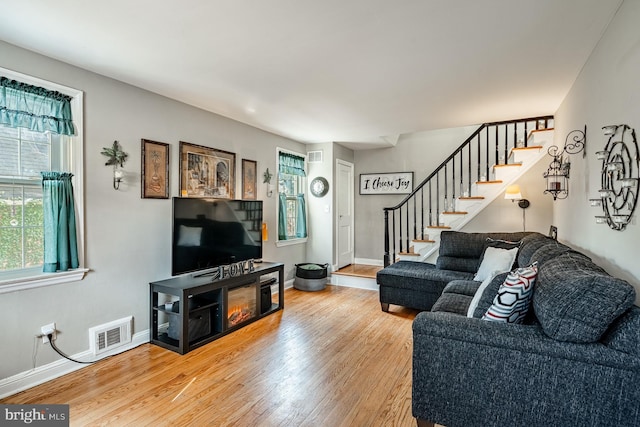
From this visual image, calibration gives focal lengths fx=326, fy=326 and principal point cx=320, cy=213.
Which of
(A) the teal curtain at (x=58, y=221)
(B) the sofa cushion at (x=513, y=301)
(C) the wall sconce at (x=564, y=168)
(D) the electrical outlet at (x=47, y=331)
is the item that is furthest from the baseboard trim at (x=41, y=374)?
(C) the wall sconce at (x=564, y=168)

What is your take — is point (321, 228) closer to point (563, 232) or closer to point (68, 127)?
point (563, 232)

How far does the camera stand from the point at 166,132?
3.42 m

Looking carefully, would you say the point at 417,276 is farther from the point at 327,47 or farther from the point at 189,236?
the point at 327,47

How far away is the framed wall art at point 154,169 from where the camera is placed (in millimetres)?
3199

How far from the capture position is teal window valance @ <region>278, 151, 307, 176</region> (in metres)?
5.21

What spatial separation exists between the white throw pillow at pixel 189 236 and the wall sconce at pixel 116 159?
0.68 meters

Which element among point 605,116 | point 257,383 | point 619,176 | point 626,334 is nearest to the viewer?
point 626,334

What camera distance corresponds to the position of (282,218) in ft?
16.9

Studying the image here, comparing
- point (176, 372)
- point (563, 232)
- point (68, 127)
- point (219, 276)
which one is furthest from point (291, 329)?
point (563, 232)

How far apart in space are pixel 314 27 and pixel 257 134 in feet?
8.97

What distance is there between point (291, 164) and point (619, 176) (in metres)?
4.17

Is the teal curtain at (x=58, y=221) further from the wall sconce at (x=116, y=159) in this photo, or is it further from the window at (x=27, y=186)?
the wall sconce at (x=116, y=159)

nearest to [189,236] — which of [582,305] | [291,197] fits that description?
[291,197]

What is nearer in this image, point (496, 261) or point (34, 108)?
point (34, 108)
